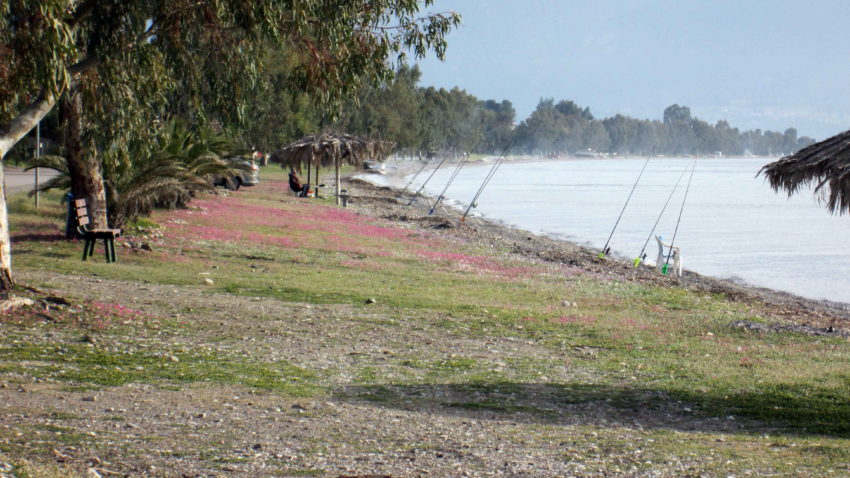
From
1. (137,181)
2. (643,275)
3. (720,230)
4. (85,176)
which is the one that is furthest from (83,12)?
(720,230)

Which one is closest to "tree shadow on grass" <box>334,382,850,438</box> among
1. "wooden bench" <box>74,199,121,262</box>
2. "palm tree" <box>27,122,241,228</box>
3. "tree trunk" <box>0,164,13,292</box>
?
"tree trunk" <box>0,164,13,292</box>

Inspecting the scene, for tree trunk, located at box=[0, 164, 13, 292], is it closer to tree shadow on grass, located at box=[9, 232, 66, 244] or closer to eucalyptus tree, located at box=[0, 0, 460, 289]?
eucalyptus tree, located at box=[0, 0, 460, 289]

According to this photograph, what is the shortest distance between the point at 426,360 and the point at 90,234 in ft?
24.2

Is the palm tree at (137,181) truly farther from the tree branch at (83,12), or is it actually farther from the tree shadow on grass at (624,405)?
the tree shadow on grass at (624,405)

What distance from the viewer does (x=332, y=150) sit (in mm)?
36438

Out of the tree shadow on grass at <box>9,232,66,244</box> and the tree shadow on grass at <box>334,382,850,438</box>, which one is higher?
the tree shadow on grass at <box>9,232,66,244</box>

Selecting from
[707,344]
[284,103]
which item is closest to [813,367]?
[707,344]

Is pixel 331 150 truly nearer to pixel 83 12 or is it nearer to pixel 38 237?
pixel 38 237

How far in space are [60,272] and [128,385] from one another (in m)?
6.39

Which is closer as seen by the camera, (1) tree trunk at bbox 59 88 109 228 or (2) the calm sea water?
(1) tree trunk at bbox 59 88 109 228

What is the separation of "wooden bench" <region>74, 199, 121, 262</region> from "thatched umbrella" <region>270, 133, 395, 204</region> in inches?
840

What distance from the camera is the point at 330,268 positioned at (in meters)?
16.9

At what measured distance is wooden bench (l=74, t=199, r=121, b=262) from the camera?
14.3 meters

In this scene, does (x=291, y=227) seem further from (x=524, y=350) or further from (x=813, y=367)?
(x=813, y=367)
